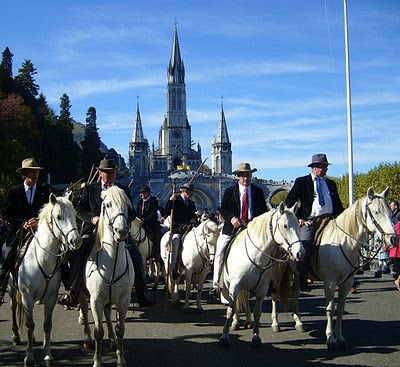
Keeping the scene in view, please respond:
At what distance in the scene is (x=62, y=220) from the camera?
7.00 metres

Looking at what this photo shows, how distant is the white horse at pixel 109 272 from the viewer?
22.1 feet

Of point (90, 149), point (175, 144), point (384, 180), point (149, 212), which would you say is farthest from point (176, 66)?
point (149, 212)

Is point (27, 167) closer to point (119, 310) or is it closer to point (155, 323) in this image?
point (119, 310)

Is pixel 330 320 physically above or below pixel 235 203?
below

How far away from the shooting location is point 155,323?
9.96 meters

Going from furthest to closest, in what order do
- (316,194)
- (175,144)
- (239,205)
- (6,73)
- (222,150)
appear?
(175,144) < (222,150) < (6,73) < (239,205) < (316,194)

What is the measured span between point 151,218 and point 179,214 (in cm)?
123

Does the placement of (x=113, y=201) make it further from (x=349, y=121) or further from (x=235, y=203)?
(x=349, y=121)

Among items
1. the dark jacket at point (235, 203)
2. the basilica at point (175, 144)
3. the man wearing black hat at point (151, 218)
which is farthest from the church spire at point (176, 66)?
the dark jacket at point (235, 203)

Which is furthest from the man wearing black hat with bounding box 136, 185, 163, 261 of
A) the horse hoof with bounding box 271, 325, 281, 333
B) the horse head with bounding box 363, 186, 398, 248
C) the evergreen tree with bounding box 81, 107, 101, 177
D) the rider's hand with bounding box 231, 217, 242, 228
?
the evergreen tree with bounding box 81, 107, 101, 177

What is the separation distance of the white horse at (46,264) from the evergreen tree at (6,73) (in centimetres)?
6093

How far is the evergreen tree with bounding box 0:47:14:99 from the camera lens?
6538 cm

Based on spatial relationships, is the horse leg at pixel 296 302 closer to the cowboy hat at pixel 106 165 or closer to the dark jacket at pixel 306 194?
the dark jacket at pixel 306 194

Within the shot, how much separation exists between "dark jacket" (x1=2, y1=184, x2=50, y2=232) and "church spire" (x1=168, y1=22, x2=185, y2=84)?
15059 centimetres
